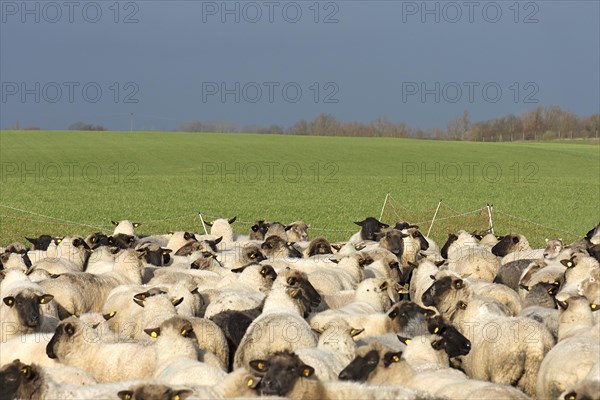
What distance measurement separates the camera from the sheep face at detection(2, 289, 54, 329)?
992cm

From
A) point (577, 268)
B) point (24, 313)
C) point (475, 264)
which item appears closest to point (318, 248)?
point (475, 264)

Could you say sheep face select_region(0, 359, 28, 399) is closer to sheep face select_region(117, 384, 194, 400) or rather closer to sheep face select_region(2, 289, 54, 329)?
sheep face select_region(117, 384, 194, 400)

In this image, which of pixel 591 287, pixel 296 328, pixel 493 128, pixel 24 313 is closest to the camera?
pixel 296 328

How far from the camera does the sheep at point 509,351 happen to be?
8.72 meters

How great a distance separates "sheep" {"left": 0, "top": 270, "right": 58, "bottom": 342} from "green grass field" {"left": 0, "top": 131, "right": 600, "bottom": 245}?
14165mm

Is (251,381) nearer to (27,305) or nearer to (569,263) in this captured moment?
(27,305)

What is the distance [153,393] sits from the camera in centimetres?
637

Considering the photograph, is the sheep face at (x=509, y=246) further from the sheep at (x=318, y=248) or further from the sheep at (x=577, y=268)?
the sheep at (x=577, y=268)

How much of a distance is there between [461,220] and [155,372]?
19.6 meters

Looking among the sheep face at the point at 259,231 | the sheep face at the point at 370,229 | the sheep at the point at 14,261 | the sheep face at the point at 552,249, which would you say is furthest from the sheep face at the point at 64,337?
the sheep face at the point at 370,229

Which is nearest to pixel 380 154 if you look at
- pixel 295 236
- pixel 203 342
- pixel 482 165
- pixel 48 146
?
pixel 482 165

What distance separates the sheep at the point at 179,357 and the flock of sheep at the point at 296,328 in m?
0.01

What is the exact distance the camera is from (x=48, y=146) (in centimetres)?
7419

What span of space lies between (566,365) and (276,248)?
8.11 m
